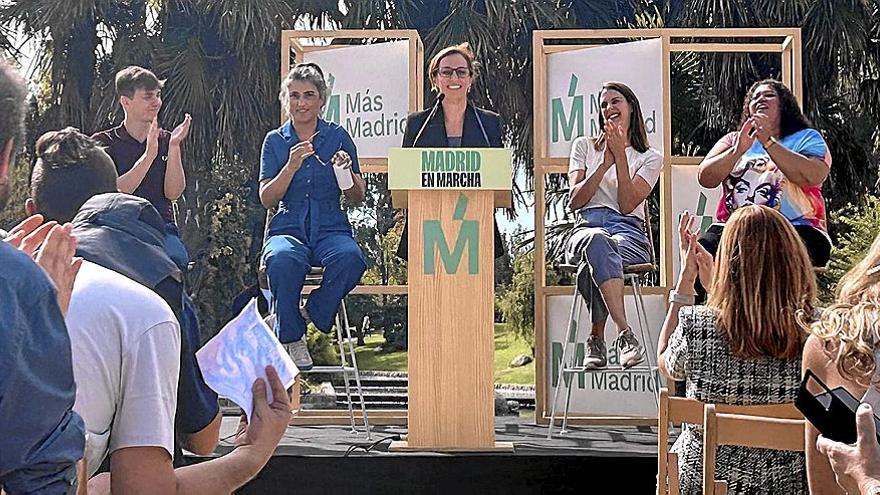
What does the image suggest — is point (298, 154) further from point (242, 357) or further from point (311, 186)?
point (242, 357)

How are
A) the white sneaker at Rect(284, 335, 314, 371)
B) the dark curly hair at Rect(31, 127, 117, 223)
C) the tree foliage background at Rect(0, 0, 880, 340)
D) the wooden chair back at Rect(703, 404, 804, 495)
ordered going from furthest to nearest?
the tree foliage background at Rect(0, 0, 880, 340), the white sneaker at Rect(284, 335, 314, 371), the wooden chair back at Rect(703, 404, 804, 495), the dark curly hair at Rect(31, 127, 117, 223)

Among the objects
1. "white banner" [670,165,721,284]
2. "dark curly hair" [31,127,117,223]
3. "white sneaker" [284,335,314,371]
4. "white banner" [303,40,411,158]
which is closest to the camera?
"dark curly hair" [31,127,117,223]

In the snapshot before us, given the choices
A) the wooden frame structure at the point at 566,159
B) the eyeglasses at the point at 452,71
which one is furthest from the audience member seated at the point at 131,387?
the wooden frame structure at the point at 566,159

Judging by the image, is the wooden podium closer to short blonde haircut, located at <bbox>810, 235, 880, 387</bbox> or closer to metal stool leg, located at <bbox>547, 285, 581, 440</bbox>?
metal stool leg, located at <bbox>547, 285, 581, 440</bbox>

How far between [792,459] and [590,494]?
3.90 ft

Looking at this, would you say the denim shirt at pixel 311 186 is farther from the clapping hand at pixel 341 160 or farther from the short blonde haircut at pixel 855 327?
the short blonde haircut at pixel 855 327

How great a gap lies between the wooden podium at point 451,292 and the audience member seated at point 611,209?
0.93 m

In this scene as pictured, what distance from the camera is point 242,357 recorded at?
149 centimetres

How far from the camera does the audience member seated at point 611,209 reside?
15.0ft

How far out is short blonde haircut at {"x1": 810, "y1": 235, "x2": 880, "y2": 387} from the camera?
5.44 feet

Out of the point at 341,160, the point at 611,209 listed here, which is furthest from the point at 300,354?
the point at 611,209

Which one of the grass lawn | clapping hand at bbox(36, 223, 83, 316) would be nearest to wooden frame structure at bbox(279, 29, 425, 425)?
clapping hand at bbox(36, 223, 83, 316)

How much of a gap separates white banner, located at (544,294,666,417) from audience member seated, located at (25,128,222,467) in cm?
319

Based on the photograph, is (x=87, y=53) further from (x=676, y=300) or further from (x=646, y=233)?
(x=676, y=300)
